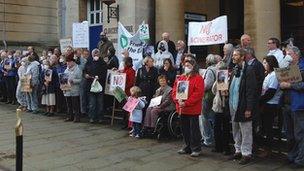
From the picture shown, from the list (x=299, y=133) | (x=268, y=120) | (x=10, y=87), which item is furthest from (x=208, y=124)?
(x=10, y=87)

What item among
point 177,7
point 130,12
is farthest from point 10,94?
point 177,7

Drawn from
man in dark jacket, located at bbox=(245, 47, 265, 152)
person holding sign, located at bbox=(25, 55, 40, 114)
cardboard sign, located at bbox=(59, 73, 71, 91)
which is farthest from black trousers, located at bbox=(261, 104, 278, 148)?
person holding sign, located at bbox=(25, 55, 40, 114)

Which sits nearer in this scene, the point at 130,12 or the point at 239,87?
the point at 239,87

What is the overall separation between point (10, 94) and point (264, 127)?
10.4 metres

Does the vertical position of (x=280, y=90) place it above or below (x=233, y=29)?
below

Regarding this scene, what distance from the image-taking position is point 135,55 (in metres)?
13.6

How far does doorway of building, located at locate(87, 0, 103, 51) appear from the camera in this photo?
63.6 ft

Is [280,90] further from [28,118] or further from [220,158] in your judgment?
[28,118]

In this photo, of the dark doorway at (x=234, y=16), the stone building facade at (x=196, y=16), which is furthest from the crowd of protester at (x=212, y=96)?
the dark doorway at (x=234, y=16)

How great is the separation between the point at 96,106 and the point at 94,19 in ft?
24.4

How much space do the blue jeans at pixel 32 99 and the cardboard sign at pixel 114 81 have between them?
3.12 m

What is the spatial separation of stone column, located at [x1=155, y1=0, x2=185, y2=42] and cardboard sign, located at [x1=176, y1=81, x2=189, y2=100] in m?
6.52

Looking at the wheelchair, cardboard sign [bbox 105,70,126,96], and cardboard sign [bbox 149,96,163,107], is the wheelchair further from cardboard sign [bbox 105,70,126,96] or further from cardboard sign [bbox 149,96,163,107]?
cardboard sign [bbox 105,70,126,96]

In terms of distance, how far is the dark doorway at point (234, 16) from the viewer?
18.6 m
